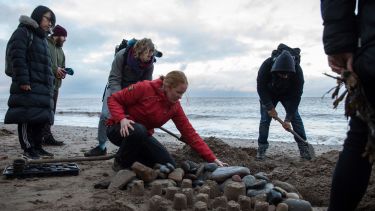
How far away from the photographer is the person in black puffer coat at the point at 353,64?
168 centimetres

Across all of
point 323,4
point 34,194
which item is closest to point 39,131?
point 34,194

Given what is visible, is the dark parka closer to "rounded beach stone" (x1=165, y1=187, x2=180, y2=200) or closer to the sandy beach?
the sandy beach

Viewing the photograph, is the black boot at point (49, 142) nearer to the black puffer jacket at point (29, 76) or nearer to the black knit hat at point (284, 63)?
the black puffer jacket at point (29, 76)

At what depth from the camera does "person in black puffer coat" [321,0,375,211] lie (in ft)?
5.52

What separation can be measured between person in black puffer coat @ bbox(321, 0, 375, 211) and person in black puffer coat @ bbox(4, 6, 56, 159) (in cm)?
363

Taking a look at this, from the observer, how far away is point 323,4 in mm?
1846

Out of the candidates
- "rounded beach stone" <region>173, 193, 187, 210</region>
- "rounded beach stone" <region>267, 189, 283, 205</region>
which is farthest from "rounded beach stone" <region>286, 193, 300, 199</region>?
"rounded beach stone" <region>173, 193, 187, 210</region>

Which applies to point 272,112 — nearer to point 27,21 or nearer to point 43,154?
point 43,154

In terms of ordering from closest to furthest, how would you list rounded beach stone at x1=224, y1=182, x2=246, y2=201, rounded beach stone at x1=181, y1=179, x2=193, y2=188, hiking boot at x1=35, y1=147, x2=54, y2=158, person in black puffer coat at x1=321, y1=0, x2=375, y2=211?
person in black puffer coat at x1=321, y1=0, x2=375, y2=211 → rounded beach stone at x1=224, y1=182, x2=246, y2=201 → rounded beach stone at x1=181, y1=179, x2=193, y2=188 → hiking boot at x1=35, y1=147, x2=54, y2=158

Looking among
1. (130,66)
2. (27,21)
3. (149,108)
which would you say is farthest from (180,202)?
(27,21)

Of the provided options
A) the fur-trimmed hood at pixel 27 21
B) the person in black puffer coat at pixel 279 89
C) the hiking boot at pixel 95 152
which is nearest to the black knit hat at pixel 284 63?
the person in black puffer coat at pixel 279 89

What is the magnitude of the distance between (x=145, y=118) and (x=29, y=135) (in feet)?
5.47

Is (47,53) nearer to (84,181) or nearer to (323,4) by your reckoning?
(84,181)

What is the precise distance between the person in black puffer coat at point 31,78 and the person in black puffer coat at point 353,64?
3635 millimetres
